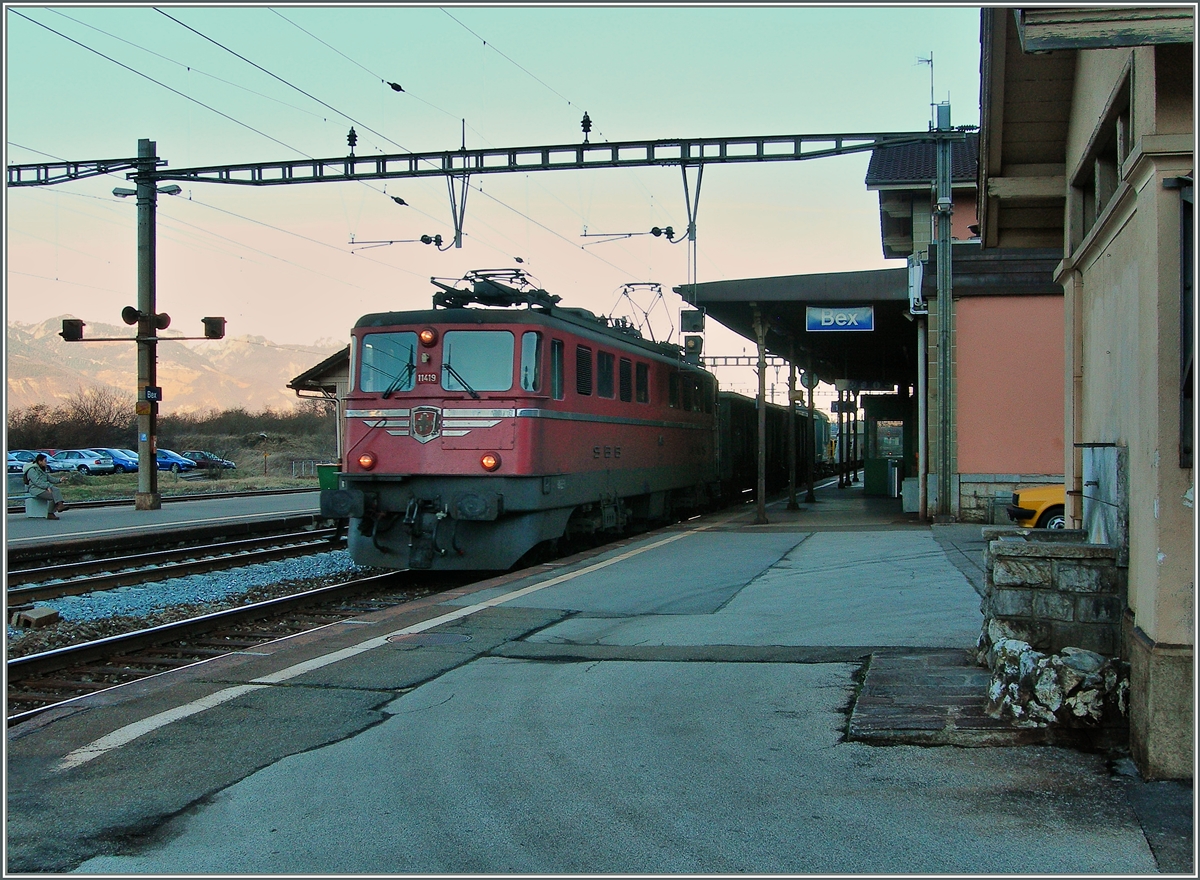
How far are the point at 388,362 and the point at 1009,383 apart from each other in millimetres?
10150

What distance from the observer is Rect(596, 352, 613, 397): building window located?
1437cm

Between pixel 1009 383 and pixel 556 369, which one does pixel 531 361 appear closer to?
pixel 556 369

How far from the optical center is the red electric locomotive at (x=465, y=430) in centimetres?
1226

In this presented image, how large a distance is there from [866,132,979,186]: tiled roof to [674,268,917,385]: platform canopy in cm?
364

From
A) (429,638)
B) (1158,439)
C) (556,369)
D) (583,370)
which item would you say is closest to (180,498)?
(583,370)

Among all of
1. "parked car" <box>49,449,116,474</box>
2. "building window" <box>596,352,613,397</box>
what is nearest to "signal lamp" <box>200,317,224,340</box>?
"building window" <box>596,352,613,397</box>

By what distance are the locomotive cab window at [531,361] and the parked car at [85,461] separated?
145ft

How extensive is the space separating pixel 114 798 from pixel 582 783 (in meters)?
2.11

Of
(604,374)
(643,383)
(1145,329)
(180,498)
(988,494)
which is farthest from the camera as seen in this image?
(180,498)

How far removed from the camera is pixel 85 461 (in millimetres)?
52469

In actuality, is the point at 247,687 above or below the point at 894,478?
below

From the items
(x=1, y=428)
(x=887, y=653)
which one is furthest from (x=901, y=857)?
(x=1, y=428)

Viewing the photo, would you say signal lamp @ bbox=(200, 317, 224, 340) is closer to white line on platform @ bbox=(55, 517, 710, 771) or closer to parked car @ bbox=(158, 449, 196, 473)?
white line on platform @ bbox=(55, 517, 710, 771)

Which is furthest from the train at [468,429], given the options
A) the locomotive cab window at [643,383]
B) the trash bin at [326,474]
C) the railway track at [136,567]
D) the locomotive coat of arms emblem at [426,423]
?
the trash bin at [326,474]
